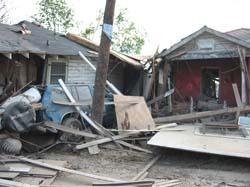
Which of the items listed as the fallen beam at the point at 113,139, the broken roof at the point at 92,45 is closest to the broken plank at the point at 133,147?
the fallen beam at the point at 113,139

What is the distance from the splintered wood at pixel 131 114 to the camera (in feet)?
44.5

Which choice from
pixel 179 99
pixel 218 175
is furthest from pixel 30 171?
pixel 179 99

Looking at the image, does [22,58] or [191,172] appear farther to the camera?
[22,58]

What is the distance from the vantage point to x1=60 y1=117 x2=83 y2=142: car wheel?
1240 cm

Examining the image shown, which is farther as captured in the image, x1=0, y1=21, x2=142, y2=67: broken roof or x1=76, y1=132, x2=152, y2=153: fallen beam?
x1=0, y1=21, x2=142, y2=67: broken roof

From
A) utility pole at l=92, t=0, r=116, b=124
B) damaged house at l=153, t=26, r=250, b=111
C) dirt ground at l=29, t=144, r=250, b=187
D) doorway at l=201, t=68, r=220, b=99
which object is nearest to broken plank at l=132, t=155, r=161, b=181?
dirt ground at l=29, t=144, r=250, b=187

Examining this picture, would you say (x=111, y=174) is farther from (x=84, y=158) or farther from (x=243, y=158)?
(x=243, y=158)

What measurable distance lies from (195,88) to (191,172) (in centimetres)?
1132

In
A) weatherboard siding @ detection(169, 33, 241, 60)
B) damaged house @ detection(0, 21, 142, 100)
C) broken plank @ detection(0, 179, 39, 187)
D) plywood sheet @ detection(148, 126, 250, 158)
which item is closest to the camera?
broken plank @ detection(0, 179, 39, 187)

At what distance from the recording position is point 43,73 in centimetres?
1653

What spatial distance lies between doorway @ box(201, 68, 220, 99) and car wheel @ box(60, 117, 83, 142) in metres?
9.24

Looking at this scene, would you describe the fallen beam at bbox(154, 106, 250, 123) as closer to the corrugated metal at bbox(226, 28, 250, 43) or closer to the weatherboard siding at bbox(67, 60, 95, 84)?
the weatherboard siding at bbox(67, 60, 95, 84)

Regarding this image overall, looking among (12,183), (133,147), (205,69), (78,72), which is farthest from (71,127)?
(205,69)

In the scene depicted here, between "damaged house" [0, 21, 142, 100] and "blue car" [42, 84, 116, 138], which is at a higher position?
"damaged house" [0, 21, 142, 100]
